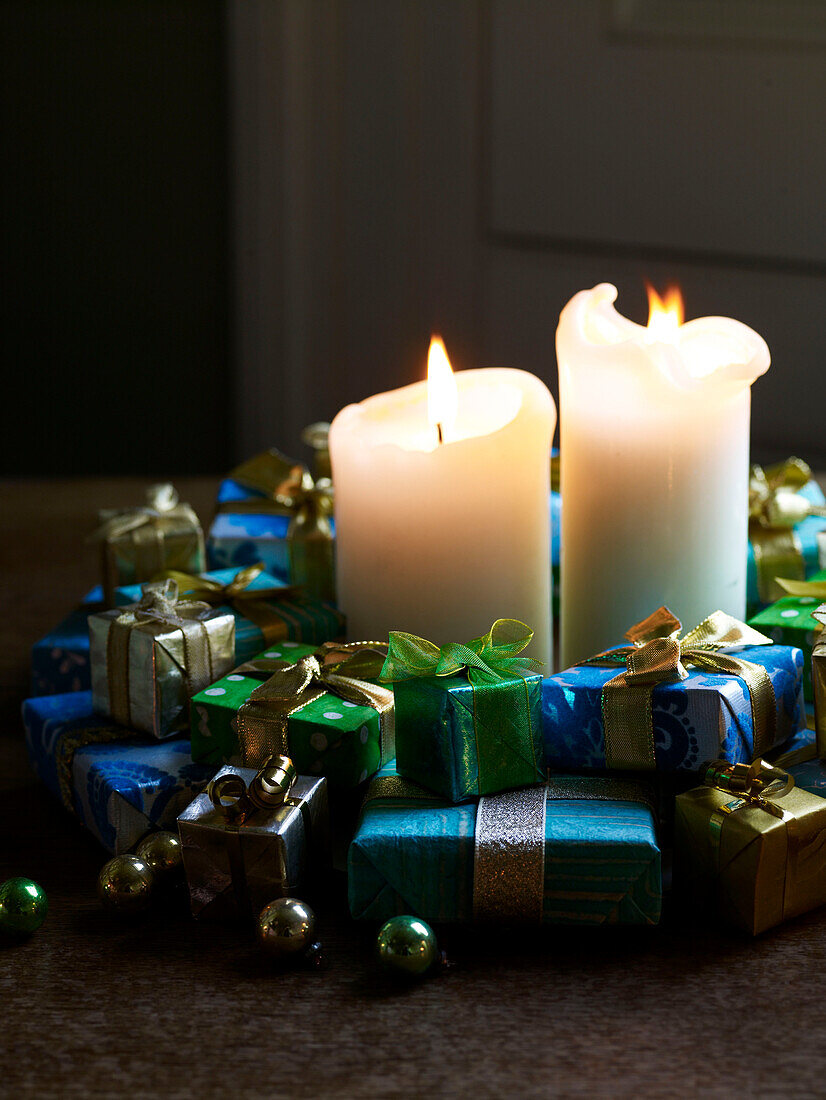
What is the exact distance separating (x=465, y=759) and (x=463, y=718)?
0.02m

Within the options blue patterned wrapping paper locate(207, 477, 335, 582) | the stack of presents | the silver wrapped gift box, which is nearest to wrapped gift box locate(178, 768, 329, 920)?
the stack of presents

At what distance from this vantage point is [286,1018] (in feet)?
1.36

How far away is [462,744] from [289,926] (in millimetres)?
105

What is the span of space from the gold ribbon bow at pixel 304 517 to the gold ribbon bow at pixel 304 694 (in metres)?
0.20

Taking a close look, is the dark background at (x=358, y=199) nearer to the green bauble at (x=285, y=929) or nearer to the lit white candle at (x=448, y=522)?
the lit white candle at (x=448, y=522)

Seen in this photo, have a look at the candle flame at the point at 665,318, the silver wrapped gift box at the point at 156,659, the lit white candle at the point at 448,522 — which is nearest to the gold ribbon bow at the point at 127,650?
the silver wrapped gift box at the point at 156,659

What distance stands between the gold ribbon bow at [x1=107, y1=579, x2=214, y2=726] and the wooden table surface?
0.11 metres

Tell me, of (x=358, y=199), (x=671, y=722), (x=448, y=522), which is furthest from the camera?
(x=358, y=199)

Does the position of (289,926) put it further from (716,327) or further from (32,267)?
(32,267)

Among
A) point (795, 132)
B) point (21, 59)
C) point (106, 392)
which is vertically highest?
point (21, 59)

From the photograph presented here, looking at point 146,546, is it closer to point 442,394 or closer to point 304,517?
point 304,517

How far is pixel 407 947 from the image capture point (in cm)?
43

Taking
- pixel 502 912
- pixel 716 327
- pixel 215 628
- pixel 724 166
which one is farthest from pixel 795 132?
pixel 502 912

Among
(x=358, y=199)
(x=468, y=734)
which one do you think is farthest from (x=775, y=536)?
(x=358, y=199)
